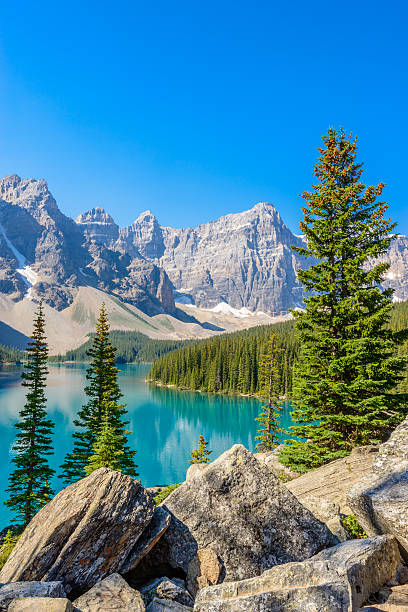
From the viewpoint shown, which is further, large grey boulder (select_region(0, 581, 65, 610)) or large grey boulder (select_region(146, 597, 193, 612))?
large grey boulder (select_region(146, 597, 193, 612))

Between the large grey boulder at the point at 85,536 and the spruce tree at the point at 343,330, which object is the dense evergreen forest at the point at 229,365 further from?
the large grey boulder at the point at 85,536

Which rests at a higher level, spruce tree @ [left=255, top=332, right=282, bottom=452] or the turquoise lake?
spruce tree @ [left=255, top=332, right=282, bottom=452]

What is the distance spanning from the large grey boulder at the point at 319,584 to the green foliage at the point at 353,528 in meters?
1.76

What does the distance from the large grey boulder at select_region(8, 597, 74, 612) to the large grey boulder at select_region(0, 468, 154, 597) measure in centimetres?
150

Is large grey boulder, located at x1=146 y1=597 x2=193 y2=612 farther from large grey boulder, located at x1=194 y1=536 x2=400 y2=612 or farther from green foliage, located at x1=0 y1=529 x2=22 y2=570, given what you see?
green foliage, located at x1=0 y1=529 x2=22 y2=570

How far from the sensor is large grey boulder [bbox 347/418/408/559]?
613 cm

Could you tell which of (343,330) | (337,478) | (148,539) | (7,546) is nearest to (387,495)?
(148,539)

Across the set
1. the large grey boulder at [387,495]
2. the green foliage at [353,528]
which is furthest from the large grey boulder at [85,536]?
the green foliage at [353,528]

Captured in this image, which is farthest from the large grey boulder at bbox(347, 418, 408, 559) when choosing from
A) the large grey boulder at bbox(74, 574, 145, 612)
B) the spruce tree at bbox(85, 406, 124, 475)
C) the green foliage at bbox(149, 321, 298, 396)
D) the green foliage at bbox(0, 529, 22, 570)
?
the green foliage at bbox(149, 321, 298, 396)

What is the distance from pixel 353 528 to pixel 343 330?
911 centimetres

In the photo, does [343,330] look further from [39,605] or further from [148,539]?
[39,605]

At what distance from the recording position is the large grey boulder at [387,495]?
613 cm

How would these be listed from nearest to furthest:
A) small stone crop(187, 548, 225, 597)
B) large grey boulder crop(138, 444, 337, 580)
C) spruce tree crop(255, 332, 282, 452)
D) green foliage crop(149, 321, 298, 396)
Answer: small stone crop(187, 548, 225, 597) < large grey boulder crop(138, 444, 337, 580) < spruce tree crop(255, 332, 282, 452) < green foliage crop(149, 321, 298, 396)

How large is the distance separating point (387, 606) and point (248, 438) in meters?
56.4
